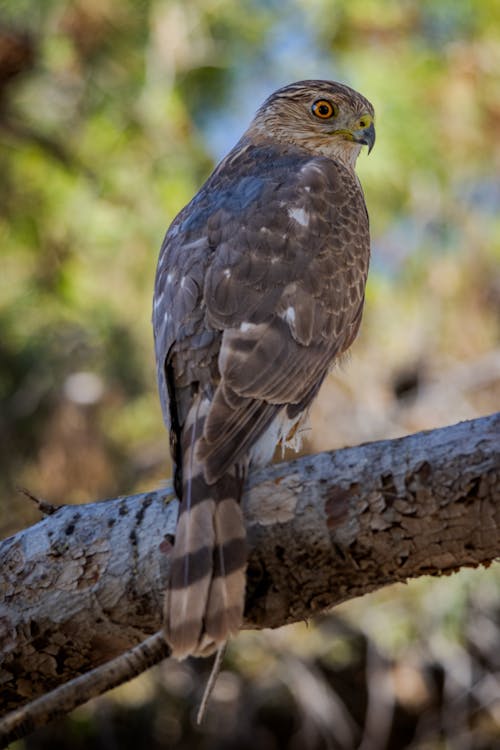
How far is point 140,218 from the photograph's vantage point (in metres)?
6.38

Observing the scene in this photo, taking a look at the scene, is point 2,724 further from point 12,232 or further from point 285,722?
point 285,722

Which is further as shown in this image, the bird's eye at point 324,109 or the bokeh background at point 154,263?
the bokeh background at point 154,263

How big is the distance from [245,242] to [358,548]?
134cm

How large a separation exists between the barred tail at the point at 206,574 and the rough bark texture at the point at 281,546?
7cm

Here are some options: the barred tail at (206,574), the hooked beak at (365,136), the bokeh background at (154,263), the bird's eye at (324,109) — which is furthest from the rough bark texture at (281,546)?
the bokeh background at (154,263)

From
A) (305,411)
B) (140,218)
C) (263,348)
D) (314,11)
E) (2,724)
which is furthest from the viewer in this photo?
(314,11)

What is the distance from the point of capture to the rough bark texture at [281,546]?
2.29 meters

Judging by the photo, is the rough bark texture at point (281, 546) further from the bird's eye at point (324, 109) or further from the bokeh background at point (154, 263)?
the bokeh background at point (154, 263)

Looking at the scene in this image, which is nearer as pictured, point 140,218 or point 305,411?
point 305,411

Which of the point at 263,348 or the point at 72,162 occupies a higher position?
the point at 72,162

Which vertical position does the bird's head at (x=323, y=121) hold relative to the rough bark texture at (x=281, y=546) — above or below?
above

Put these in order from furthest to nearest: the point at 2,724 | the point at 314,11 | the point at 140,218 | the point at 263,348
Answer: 1. the point at 314,11
2. the point at 140,218
3. the point at 263,348
4. the point at 2,724

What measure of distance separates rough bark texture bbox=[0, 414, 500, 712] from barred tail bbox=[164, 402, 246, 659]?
7 centimetres

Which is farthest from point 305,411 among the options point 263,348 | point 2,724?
point 2,724
